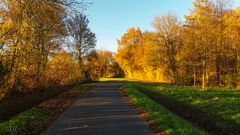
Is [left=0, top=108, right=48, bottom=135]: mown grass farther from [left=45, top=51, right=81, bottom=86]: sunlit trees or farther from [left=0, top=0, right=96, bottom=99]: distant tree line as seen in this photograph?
[left=45, top=51, right=81, bottom=86]: sunlit trees

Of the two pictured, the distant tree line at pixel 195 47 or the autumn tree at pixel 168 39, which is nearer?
Answer: the distant tree line at pixel 195 47

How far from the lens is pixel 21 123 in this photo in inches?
449

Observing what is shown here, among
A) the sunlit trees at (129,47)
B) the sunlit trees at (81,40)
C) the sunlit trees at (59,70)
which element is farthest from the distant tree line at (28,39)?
the sunlit trees at (129,47)

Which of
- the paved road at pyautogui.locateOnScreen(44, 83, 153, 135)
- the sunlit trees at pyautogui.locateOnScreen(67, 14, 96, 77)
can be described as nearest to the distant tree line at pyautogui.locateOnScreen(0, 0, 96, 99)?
the paved road at pyautogui.locateOnScreen(44, 83, 153, 135)

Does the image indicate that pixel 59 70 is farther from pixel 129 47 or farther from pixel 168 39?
pixel 129 47

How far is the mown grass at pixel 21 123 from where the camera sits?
991cm

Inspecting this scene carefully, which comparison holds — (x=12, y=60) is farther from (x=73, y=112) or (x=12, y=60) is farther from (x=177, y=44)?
(x=177, y=44)

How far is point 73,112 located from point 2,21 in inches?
285

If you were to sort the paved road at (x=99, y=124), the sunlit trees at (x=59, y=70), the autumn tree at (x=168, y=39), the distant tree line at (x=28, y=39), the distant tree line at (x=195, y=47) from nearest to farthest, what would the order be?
1. the paved road at (x=99, y=124)
2. the distant tree line at (x=28, y=39)
3. the sunlit trees at (x=59, y=70)
4. the distant tree line at (x=195, y=47)
5. the autumn tree at (x=168, y=39)

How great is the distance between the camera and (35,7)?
11.8 metres

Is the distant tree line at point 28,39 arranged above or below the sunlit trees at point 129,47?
below

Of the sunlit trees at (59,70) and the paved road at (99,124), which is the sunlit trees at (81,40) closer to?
the sunlit trees at (59,70)

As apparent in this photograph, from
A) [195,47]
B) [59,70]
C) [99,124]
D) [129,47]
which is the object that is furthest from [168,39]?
[99,124]

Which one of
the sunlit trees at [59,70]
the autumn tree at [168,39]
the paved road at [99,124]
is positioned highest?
the autumn tree at [168,39]
